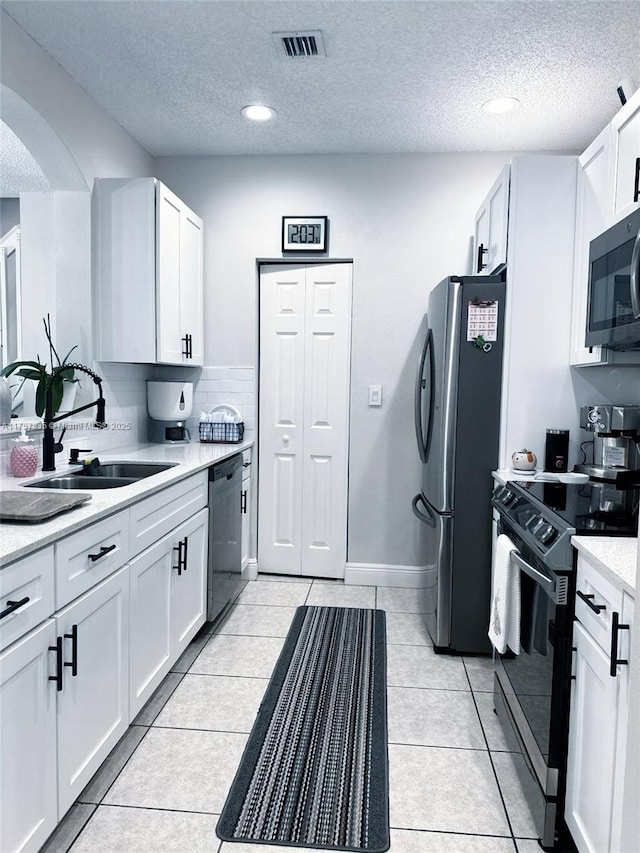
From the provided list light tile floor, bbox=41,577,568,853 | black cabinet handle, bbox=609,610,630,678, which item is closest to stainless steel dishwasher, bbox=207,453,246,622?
light tile floor, bbox=41,577,568,853

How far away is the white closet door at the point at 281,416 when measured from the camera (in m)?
4.00

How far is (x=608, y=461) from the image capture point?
101 inches

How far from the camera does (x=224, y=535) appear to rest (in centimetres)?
330

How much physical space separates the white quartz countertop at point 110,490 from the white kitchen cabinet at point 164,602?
0.78ft

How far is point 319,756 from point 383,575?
1914mm

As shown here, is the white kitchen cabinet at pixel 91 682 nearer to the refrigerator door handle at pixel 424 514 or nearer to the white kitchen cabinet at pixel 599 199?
the refrigerator door handle at pixel 424 514

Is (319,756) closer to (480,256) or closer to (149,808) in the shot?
(149,808)

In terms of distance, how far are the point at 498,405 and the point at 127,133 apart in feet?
8.62

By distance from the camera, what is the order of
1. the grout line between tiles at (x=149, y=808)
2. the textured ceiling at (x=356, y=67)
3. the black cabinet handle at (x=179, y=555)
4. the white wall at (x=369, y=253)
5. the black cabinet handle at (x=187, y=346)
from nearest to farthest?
1. the grout line between tiles at (x=149, y=808)
2. the textured ceiling at (x=356, y=67)
3. the black cabinet handle at (x=179, y=555)
4. the black cabinet handle at (x=187, y=346)
5. the white wall at (x=369, y=253)

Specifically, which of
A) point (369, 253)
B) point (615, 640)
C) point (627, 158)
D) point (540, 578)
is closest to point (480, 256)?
point (369, 253)

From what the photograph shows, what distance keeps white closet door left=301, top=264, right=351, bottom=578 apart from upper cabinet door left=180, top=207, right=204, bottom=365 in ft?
2.30

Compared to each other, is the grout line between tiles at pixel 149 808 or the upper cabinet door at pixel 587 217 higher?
the upper cabinet door at pixel 587 217

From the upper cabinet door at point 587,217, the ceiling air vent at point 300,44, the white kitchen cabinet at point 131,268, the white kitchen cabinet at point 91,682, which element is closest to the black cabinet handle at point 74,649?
the white kitchen cabinet at point 91,682

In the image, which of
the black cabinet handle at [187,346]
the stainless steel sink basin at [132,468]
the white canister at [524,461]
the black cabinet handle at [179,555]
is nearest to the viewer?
the black cabinet handle at [179,555]
